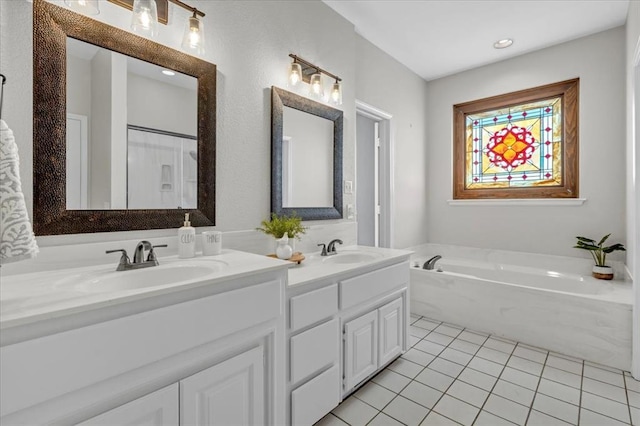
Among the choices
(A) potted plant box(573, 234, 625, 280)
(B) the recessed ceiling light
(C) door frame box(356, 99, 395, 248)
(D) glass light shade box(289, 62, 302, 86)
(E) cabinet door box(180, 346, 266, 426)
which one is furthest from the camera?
(C) door frame box(356, 99, 395, 248)

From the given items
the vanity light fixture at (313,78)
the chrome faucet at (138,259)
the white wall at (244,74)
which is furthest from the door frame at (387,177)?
the chrome faucet at (138,259)

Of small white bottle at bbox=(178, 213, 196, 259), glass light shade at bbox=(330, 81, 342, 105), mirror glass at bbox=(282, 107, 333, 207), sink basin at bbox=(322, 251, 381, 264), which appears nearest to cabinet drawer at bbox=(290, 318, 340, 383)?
sink basin at bbox=(322, 251, 381, 264)

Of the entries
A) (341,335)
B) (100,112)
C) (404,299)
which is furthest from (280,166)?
(404,299)

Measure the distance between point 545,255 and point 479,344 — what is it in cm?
136

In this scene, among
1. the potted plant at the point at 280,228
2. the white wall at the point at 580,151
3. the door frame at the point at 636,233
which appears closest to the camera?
the potted plant at the point at 280,228

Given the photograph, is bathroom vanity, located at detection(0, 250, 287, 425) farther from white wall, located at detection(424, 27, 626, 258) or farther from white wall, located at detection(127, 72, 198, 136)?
white wall, located at detection(424, 27, 626, 258)

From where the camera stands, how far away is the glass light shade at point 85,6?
3.88ft

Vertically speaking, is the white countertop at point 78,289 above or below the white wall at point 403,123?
below

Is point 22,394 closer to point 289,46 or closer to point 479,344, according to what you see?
point 289,46

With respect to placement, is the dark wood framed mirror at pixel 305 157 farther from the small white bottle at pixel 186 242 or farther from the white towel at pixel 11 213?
the white towel at pixel 11 213

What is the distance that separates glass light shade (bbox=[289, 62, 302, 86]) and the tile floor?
1.99 metres

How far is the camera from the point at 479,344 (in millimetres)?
2410

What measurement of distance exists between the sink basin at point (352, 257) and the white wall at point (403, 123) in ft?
4.22

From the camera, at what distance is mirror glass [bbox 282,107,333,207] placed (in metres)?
2.01
